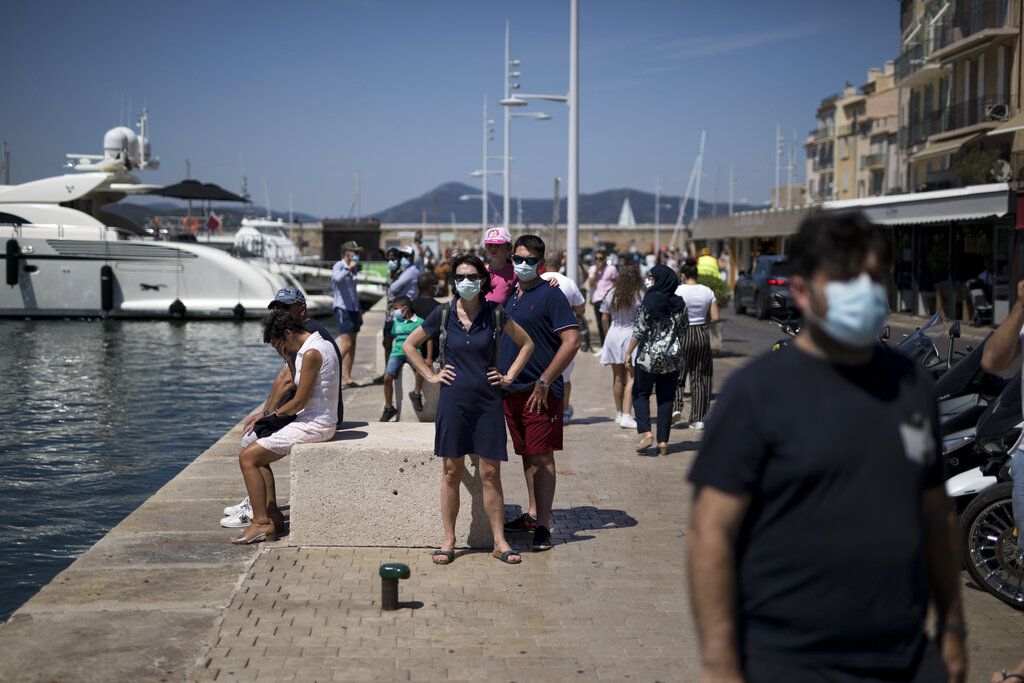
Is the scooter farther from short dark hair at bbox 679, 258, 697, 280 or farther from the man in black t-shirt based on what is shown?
short dark hair at bbox 679, 258, 697, 280

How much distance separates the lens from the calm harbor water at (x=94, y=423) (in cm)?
920

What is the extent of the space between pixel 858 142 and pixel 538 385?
299 feet

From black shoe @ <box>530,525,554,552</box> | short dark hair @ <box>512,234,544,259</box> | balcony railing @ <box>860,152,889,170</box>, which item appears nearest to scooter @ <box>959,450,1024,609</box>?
black shoe @ <box>530,525,554,552</box>

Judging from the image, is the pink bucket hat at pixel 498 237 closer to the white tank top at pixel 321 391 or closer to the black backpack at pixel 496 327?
the black backpack at pixel 496 327

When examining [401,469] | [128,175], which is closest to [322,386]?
[401,469]

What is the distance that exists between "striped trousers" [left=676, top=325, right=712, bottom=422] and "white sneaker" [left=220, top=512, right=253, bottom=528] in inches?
218

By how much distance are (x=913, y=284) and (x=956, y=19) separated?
1189 cm

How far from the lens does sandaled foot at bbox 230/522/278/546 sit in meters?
7.44

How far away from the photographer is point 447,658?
535cm

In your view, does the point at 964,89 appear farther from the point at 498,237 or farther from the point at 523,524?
the point at 523,524

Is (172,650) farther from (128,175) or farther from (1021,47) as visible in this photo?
(128,175)

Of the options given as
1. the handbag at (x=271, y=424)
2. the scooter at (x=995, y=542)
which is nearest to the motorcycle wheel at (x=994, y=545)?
the scooter at (x=995, y=542)

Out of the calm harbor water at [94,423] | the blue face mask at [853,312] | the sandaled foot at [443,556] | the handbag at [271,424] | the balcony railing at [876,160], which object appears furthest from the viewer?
the balcony railing at [876,160]

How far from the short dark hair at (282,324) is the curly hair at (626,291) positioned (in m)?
5.36
